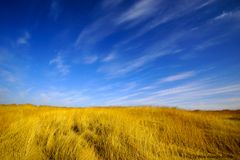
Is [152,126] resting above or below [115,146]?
above

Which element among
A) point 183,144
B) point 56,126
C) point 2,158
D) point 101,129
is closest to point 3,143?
point 2,158

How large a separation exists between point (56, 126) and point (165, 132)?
436 cm

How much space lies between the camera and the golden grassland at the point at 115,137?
646 cm

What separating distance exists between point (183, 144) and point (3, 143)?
20.9 feet

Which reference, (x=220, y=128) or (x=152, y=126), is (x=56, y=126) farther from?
(x=220, y=128)

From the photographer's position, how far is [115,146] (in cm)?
664

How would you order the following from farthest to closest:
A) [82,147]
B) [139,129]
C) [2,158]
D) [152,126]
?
[152,126] < [139,129] < [82,147] < [2,158]

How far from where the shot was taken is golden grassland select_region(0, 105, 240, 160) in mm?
6457

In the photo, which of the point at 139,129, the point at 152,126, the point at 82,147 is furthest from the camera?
the point at 152,126

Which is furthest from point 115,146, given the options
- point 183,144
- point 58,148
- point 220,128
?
point 220,128

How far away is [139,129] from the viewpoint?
25.0 feet

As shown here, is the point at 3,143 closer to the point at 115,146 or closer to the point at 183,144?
the point at 115,146

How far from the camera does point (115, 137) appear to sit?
7.11 meters

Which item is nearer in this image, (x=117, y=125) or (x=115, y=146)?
(x=115, y=146)
